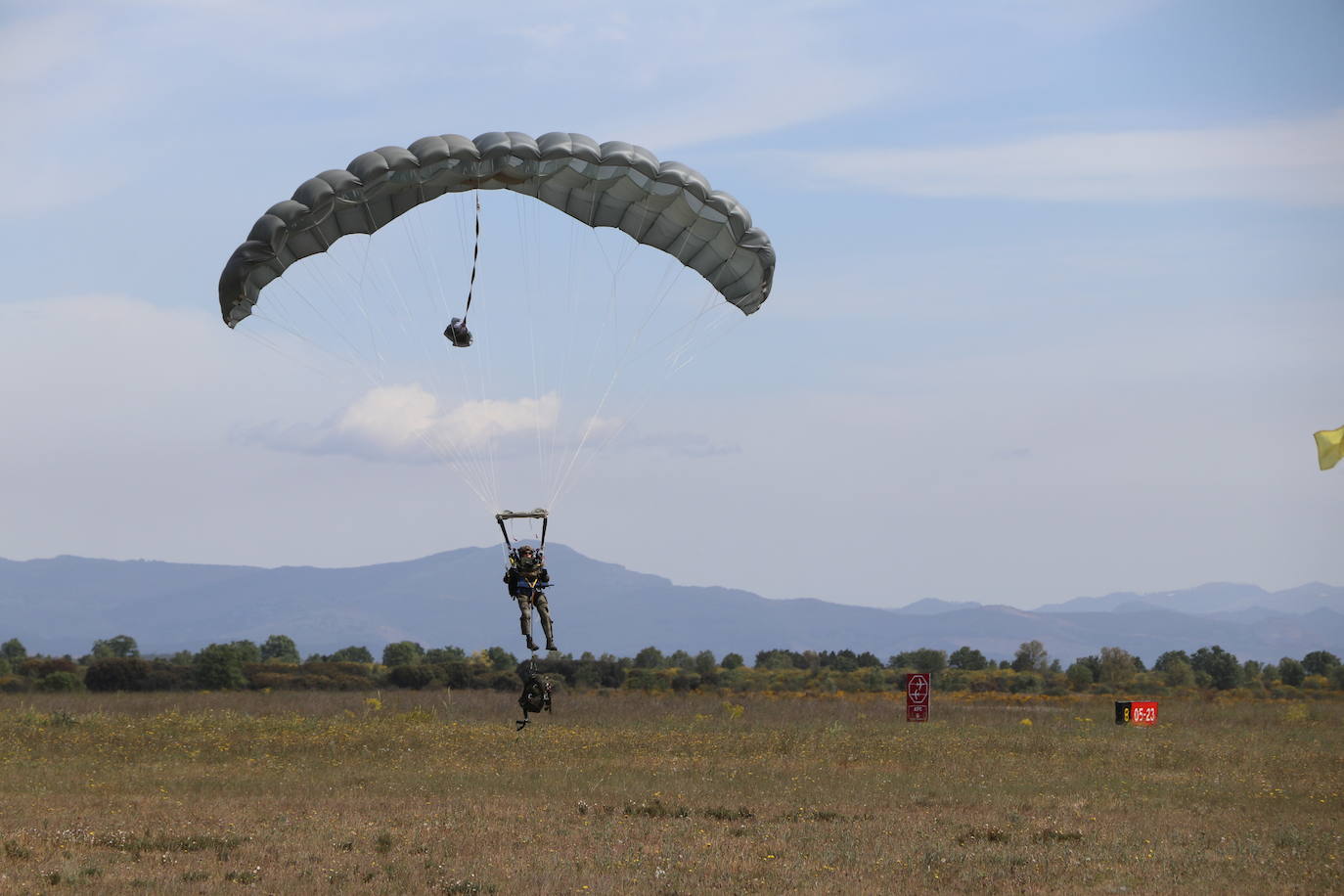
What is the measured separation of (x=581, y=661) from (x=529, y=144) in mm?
46721

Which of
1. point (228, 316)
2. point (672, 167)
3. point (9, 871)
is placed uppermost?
point (672, 167)

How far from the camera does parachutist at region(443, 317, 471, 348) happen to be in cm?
2106

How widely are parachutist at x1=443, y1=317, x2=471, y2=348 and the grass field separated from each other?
7481mm

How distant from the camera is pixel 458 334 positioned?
21125 mm

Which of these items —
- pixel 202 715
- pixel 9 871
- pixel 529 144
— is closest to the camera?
pixel 9 871

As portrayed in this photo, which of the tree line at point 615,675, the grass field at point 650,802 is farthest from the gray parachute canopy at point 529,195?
the tree line at point 615,675

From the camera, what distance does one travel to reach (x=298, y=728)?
32.5 meters

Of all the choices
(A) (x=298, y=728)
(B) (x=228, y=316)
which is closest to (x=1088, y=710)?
(A) (x=298, y=728)

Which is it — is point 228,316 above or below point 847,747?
above

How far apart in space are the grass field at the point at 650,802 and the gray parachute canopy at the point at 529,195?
8454 millimetres

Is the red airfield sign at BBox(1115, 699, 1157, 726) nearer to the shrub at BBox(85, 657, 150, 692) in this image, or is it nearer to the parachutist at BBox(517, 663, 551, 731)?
the parachutist at BBox(517, 663, 551, 731)

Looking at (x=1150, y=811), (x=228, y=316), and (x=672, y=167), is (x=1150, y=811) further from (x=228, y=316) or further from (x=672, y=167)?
(x=228, y=316)

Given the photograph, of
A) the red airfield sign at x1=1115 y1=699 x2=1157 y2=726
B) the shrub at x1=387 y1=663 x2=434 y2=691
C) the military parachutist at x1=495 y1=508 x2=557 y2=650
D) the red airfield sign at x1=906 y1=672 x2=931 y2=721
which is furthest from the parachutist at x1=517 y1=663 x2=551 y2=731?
the shrub at x1=387 y1=663 x2=434 y2=691

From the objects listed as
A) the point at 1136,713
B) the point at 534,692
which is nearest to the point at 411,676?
the point at 1136,713
